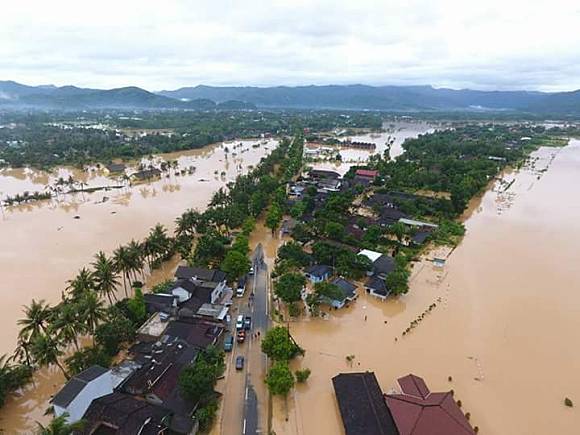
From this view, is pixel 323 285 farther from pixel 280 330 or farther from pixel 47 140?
pixel 47 140

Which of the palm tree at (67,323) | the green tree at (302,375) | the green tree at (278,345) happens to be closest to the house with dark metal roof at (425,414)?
the green tree at (302,375)

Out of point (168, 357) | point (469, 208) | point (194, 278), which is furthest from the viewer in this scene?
point (469, 208)

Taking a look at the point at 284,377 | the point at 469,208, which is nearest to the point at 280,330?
the point at 284,377

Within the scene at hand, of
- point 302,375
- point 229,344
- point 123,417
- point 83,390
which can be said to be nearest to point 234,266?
point 229,344

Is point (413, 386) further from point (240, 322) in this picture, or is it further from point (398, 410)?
point (240, 322)

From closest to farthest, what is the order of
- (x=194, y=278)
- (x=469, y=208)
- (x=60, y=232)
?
(x=194, y=278)
(x=60, y=232)
(x=469, y=208)

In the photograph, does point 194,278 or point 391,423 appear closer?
point 391,423

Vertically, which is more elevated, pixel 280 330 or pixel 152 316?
pixel 280 330

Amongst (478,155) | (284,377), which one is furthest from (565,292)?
(478,155)
